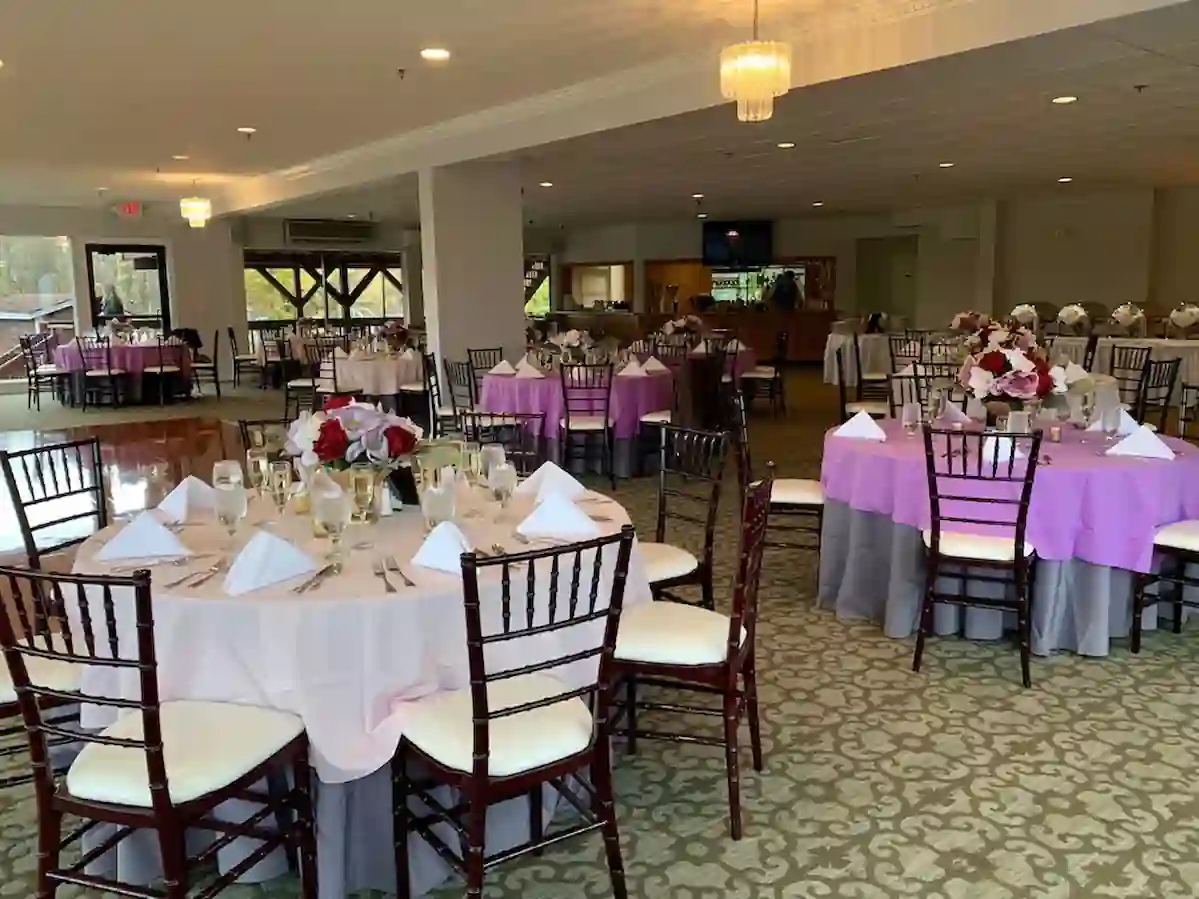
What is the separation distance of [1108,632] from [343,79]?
611 centimetres

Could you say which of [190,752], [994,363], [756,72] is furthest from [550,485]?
[756,72]

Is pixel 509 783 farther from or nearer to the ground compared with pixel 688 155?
nearer to the ground

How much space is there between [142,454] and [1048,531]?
27.0ft

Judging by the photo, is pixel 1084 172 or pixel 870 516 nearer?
pixel 870 516

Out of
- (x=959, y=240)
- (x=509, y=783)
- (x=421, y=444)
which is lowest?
(x=509, y=783)

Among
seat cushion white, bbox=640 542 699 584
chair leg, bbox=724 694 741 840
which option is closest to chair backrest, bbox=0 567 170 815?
chair leg, bbox=724 694 741 840

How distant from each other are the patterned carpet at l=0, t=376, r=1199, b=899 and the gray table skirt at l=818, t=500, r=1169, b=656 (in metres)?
0.11

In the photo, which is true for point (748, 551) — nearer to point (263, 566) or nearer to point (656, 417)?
point (263, 566)

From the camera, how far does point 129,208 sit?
16.6 m

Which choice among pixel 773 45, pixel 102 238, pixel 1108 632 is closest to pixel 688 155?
pixel 773 45

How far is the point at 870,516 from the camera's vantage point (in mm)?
4895

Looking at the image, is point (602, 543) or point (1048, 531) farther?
point (1048, 531)

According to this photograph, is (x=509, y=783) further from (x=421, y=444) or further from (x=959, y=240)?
(x=959, y=240)

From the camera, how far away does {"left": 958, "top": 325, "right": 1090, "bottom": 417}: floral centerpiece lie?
16.0 ft
